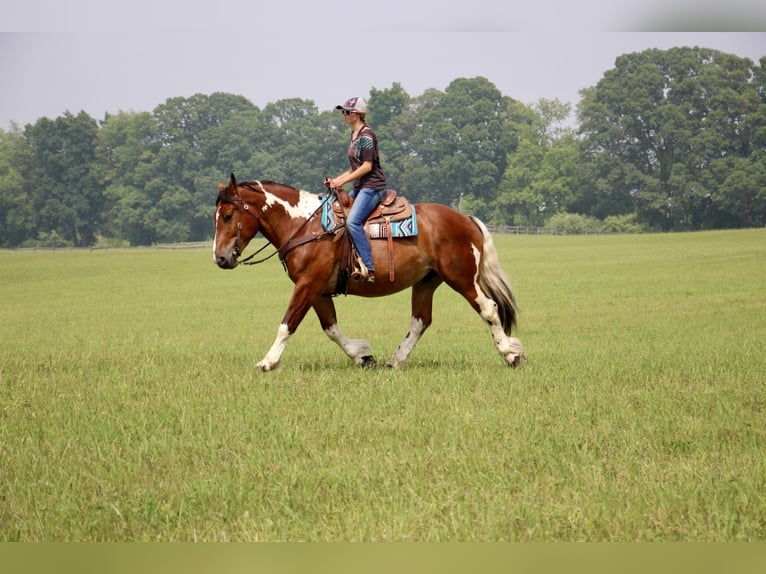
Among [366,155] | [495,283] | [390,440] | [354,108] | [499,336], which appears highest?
[354,108]

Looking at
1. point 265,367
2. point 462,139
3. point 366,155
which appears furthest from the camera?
point 462,139

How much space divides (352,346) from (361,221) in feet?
5.25

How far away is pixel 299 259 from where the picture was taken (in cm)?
1084

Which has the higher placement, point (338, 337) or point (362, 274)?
point (362, 274)

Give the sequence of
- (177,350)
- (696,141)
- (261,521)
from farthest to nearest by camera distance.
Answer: (696,141) < (177,350) < (261,521)

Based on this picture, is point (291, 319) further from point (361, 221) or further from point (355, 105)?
point (355, 105)

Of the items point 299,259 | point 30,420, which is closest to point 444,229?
point 299,259

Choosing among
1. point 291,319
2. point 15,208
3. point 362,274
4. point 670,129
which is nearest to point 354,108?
point 362,274

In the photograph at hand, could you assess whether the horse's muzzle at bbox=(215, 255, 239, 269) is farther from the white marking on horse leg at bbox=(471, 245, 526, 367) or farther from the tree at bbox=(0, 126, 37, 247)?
the tree at bbox=(0, 126, 37, 247)

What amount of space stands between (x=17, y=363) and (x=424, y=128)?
9018cm

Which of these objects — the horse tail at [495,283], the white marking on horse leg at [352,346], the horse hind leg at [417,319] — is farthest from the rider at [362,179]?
the horse tail at [495,283]

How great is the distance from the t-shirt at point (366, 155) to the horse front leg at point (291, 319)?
4.45 ft

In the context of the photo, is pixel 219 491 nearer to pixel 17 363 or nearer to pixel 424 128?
pixel 17 363

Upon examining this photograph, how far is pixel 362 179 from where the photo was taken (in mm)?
10852
